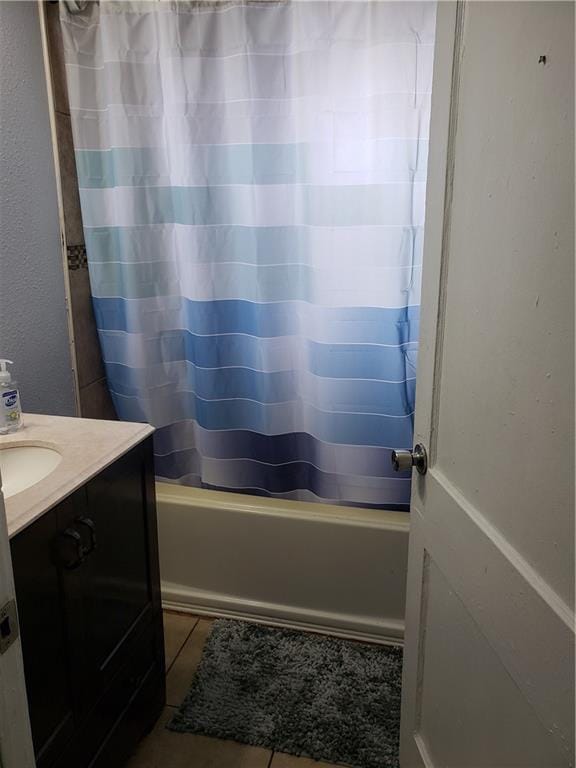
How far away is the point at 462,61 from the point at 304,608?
164cm

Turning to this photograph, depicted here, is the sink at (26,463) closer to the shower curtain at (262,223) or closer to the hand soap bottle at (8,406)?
the hand soap bottle at (8,406)

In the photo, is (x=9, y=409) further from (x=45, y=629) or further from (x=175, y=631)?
(x=175, y=631)

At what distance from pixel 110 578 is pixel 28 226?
1045 mm

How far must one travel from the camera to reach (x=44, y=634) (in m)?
1.01

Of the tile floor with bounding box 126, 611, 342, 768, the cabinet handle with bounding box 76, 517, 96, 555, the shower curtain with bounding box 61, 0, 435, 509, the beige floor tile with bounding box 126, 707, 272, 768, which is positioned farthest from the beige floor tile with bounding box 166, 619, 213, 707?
the cabinet handle with bounding box 76, 517, 96, 555

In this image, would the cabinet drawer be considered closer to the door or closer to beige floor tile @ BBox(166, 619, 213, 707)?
the door

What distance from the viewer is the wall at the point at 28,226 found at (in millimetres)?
1543

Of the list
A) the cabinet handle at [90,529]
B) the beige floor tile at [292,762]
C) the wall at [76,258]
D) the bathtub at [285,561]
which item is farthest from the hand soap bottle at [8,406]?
the beige floor tile at [292,762]

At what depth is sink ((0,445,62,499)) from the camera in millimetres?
1254

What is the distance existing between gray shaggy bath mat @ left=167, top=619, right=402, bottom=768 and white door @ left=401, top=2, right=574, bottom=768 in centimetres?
41

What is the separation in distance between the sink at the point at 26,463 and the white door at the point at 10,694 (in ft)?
2.19

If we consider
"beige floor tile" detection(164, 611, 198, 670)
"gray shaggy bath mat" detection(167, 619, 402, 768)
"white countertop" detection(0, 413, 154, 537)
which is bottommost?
"beige floor tile" detection(164, 611, 198, 670)

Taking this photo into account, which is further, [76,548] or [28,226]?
[28,226]

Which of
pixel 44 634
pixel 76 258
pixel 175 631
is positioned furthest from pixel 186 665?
pixel 76 258
